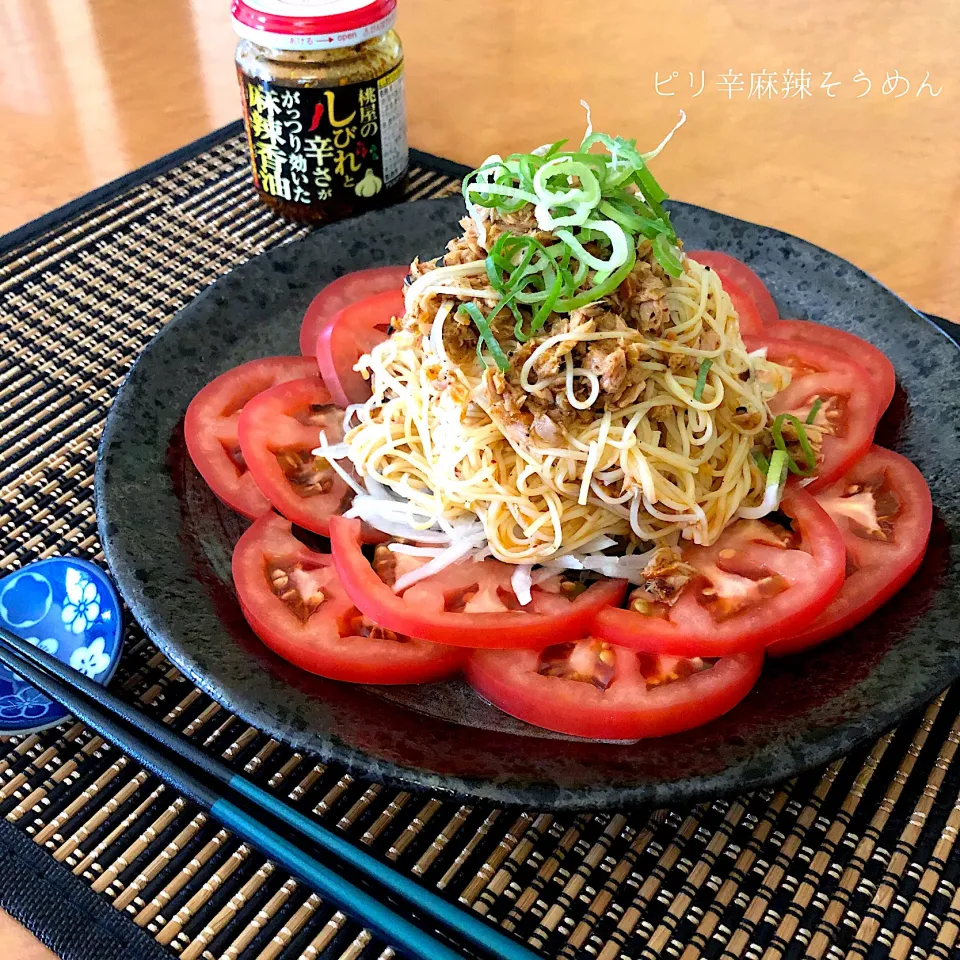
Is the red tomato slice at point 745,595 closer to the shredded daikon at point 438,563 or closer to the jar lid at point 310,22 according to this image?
the shredded daikon at point 438,563

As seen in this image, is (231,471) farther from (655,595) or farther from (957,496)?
(957,496)

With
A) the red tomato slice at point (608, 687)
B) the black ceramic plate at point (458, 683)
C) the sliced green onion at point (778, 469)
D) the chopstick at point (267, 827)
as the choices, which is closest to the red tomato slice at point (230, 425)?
the black ceramic plate at point (458, 683)

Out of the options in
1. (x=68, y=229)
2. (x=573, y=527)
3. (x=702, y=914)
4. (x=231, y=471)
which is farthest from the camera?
(x=68, y=229)

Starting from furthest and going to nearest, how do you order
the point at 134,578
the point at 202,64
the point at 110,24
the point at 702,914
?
the point at 110,24 → the point at 202,64 → the point at 134,578 → the point at 702,914

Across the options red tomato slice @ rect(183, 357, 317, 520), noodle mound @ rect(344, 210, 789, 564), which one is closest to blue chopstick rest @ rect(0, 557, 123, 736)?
red tomato slice @ rect(183, 357, 317, 520)

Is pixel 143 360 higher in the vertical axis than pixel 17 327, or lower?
higher

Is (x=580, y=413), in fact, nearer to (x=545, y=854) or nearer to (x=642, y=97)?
(x=545, y=854)

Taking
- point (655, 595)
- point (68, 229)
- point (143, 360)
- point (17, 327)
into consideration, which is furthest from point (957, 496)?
point (68, 229)
